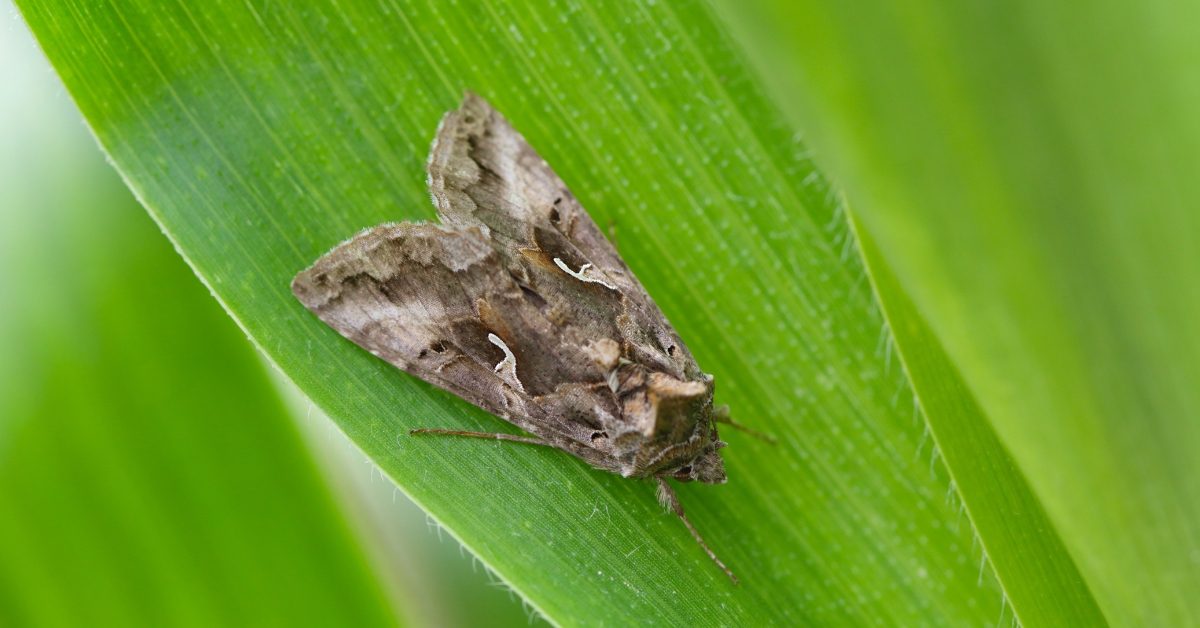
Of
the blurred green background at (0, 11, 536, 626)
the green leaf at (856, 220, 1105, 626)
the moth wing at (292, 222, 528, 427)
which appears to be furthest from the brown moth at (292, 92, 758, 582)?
the green leaf at (856, 220, 1105, 626)

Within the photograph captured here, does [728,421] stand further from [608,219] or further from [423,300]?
[423,300]

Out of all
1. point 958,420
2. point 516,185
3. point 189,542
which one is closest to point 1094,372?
point 958,420

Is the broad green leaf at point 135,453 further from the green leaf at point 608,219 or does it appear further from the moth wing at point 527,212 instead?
the moth wing at point 527,212

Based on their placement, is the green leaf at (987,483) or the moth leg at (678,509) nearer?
the green leaf at (987,483)

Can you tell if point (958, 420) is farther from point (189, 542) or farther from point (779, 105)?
point (189, 542)

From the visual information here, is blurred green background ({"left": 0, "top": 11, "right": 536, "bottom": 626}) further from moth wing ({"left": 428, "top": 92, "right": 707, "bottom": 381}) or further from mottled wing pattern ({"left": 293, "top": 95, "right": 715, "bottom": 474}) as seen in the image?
moth wing ({"left": 428, "top": 92, "right": 707, "bottom": 381})

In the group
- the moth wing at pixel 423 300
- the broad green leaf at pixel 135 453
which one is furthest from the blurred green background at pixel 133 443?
the moth wing at pixel 423 300
